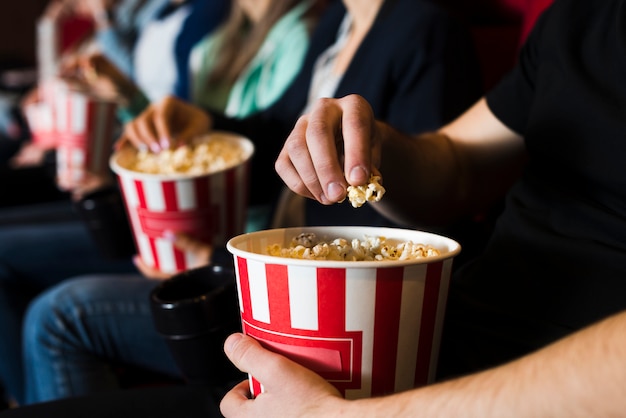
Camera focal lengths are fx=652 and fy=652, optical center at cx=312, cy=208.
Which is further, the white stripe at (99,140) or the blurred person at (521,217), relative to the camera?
the white stripe at (99,140)

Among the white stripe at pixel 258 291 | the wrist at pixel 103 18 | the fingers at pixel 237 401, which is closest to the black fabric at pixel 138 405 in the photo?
the fingers at pixel 237 401

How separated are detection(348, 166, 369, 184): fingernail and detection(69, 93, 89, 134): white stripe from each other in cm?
121

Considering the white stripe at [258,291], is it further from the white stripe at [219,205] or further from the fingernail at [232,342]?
the white stripe at [219,205]

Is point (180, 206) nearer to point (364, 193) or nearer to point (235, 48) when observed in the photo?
point (364, 193)

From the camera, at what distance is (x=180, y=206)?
109 centimetres

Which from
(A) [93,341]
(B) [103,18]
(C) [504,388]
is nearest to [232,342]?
(C) [504,388]

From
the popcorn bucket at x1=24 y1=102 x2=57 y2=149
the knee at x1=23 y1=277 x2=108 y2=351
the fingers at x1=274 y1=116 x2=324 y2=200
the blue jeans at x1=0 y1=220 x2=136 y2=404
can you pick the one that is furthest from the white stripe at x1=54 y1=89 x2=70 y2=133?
the fingers at x1=274 y1=116 x2=324 y2=200

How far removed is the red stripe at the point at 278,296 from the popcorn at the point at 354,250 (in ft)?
0.13

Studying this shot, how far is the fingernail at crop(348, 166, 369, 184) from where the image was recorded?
0.62 m

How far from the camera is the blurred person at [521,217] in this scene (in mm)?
522

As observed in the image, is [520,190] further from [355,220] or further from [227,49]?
[227,49]

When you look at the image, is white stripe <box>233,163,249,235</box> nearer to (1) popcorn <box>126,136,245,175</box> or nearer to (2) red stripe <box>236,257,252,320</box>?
(1) popcorn <box>126,136,245,175</box>

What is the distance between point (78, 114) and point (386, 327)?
130cm

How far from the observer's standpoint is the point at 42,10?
5.23 m
